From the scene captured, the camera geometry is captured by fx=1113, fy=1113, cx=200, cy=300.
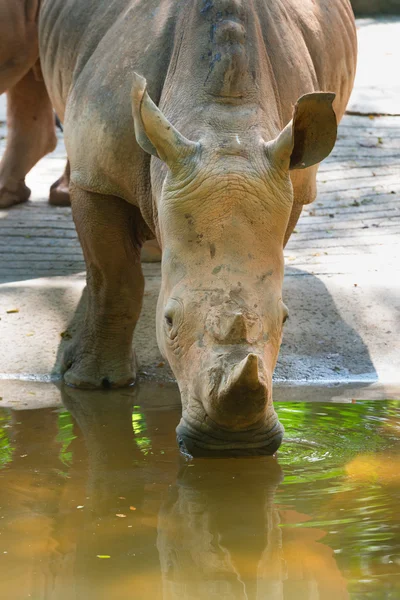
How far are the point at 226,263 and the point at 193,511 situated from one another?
0.89 metres

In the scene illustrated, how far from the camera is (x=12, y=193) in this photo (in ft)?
28.9

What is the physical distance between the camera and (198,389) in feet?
12.9

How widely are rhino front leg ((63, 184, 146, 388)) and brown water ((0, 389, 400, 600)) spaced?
2.37 ft

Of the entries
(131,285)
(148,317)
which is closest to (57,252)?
(148,317)

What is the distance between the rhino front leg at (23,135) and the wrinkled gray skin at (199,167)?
2.33 metres

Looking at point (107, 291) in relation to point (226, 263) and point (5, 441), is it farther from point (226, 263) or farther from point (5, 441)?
point (226, 263)

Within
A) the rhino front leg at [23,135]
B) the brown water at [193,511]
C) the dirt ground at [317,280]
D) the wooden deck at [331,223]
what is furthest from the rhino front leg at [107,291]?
the rhino front leg at [23,135]

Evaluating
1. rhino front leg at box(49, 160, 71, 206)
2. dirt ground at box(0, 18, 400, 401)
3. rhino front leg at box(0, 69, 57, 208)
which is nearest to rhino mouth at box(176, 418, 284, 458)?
dirt ground at box(0, 18, 400, 401)

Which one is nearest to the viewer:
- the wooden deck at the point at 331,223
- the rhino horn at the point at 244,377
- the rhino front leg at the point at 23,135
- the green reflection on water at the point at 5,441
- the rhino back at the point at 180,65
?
the rhino horn at the point at 244,377

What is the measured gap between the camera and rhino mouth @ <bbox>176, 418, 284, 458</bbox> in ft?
13.0

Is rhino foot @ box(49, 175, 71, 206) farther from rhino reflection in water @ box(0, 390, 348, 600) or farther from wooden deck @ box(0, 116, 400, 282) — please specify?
rhino reflection in water @ box(0, 390, 348, 600)

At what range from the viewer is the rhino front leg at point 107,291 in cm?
566

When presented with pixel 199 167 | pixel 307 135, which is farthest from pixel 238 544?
pixel 307 135

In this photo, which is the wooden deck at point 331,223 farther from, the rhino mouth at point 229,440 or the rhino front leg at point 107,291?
the rhino mouth at point 229,440
